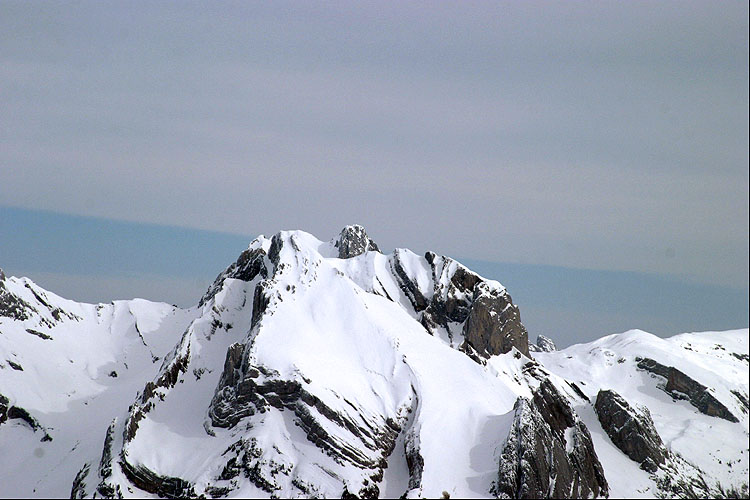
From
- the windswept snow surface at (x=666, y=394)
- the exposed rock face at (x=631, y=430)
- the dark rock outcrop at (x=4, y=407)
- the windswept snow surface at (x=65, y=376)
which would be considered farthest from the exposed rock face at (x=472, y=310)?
the dark rock outcrop at (x=4, y=407)

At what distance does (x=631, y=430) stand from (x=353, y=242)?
85.7 meters

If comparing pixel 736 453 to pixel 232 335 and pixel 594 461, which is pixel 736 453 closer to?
pixel 594 461

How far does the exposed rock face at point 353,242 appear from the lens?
174250 millimetres

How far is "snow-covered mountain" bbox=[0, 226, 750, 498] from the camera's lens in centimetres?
9181

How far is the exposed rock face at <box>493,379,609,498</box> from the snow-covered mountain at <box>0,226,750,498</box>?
27 cm

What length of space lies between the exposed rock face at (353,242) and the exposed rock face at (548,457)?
77800 millimetres

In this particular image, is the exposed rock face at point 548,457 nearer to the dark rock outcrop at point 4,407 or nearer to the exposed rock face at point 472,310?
the exposed rock face at point 472,310

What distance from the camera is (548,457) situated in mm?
94875

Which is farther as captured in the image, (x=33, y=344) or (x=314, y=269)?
(x=33, y=344)

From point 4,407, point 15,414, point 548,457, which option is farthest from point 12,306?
point 548,457

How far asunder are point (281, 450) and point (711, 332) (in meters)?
126

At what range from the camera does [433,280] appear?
143750 millimetres

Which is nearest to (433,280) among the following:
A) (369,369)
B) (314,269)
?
(314,269)

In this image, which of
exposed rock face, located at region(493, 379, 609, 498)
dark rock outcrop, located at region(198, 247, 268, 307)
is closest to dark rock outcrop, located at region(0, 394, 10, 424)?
dark rock outcrop, located at region(198, 247, 268, 307)
